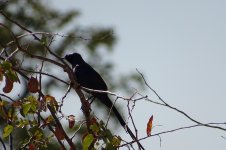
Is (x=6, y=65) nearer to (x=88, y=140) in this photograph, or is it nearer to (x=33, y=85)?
(x=33, y=85)

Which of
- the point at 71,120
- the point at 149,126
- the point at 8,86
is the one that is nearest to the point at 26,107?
the point at 8,86

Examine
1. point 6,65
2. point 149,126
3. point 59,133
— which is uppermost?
point 6,65

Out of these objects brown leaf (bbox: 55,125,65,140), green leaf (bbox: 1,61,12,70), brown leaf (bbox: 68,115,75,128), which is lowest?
brown leaf (bbox: 55,125,65,140)

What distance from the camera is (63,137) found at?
3.21 m

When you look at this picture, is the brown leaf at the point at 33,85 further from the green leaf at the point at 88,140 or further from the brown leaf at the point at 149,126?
the brown leaf at the point at 149,126

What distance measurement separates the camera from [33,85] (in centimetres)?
321

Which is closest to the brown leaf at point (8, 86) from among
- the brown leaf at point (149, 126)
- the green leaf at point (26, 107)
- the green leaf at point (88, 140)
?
the green leaf at point (26, 107)

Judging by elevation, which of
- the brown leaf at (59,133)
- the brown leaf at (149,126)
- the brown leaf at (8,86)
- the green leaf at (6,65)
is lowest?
the brown leaf at (149,126)

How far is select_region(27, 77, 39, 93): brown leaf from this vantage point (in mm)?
3199

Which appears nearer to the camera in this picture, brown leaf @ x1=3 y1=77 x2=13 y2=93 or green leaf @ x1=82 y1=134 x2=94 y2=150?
green leaf @ x1=82 y1=134 x2=94 y2=150

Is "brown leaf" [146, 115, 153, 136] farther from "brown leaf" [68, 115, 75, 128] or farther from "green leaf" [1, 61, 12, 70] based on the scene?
"green leaf" [1, 61, 12, 70]

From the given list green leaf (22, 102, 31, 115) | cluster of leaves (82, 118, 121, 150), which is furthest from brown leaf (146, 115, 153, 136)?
green leaf (22, 102, 31, 115)

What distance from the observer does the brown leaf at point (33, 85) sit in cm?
320

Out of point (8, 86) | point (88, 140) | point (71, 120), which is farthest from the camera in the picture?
point (71, 120)
